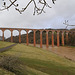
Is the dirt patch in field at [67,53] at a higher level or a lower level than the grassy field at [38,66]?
lower

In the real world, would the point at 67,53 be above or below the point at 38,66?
below

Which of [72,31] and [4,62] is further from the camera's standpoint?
[72,31]

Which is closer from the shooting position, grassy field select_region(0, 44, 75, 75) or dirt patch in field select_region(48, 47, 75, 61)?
grassy field select_region(0, 44, 75, 75)

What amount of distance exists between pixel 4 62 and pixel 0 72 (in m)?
0.49

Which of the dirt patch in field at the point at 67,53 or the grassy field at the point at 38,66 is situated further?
the dirt patch in field at the point at 67,53

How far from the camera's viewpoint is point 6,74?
418 cm

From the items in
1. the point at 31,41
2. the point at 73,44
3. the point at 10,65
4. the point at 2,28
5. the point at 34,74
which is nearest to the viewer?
the point at 10,65

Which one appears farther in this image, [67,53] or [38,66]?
[67,53]

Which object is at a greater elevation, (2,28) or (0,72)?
(2,28)

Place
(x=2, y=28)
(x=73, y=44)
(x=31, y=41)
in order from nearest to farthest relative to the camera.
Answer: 1. (x=2, y=28)
2. (x=73, y=44)
3. (x=31, y=41)

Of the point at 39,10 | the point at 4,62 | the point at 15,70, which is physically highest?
the point at 39,10

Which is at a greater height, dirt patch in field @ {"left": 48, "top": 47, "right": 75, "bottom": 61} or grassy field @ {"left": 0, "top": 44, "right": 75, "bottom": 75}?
grassy field @ {"left": 0, "top": 44, "right": 75, "bottom": 75}

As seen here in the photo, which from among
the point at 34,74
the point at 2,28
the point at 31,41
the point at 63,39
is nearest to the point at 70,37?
the point at 63,39

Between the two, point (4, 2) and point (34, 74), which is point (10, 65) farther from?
point (4, 2)
